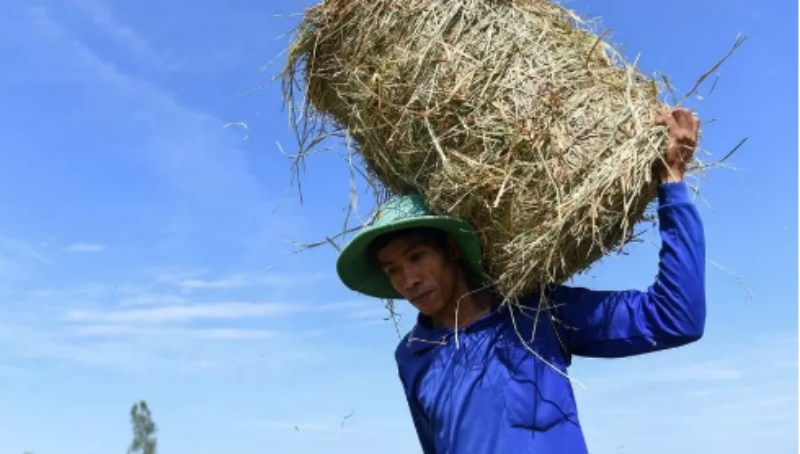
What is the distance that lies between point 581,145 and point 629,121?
6.3 inches

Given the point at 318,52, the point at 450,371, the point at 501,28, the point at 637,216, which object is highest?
the point at 318,52

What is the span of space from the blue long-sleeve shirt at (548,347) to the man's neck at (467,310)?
53 millimetres

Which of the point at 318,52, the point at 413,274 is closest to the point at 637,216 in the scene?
the point at 413,274

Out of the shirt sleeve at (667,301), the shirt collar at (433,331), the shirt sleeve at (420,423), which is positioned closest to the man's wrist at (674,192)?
the shirt sleeve at (667,301)

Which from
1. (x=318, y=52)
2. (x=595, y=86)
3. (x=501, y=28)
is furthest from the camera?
(x=318, y=52)

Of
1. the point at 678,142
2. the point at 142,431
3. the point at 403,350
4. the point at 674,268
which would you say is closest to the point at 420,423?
the point at 403,350

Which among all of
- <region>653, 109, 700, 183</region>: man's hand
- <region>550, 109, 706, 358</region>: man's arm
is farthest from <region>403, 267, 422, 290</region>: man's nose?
<region>653, 109, 700, 183</region>: man's hand

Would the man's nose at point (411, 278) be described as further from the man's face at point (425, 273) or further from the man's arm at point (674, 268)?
the man's arm at point (674, 268)

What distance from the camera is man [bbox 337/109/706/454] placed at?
2.36m

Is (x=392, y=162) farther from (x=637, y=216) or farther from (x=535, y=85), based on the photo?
(x=637, y=216)

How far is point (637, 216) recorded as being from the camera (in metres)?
2.51

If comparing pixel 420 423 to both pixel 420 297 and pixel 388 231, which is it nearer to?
pixel 420 297

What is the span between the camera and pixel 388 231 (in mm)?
2789

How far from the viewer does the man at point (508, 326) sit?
2357mm
